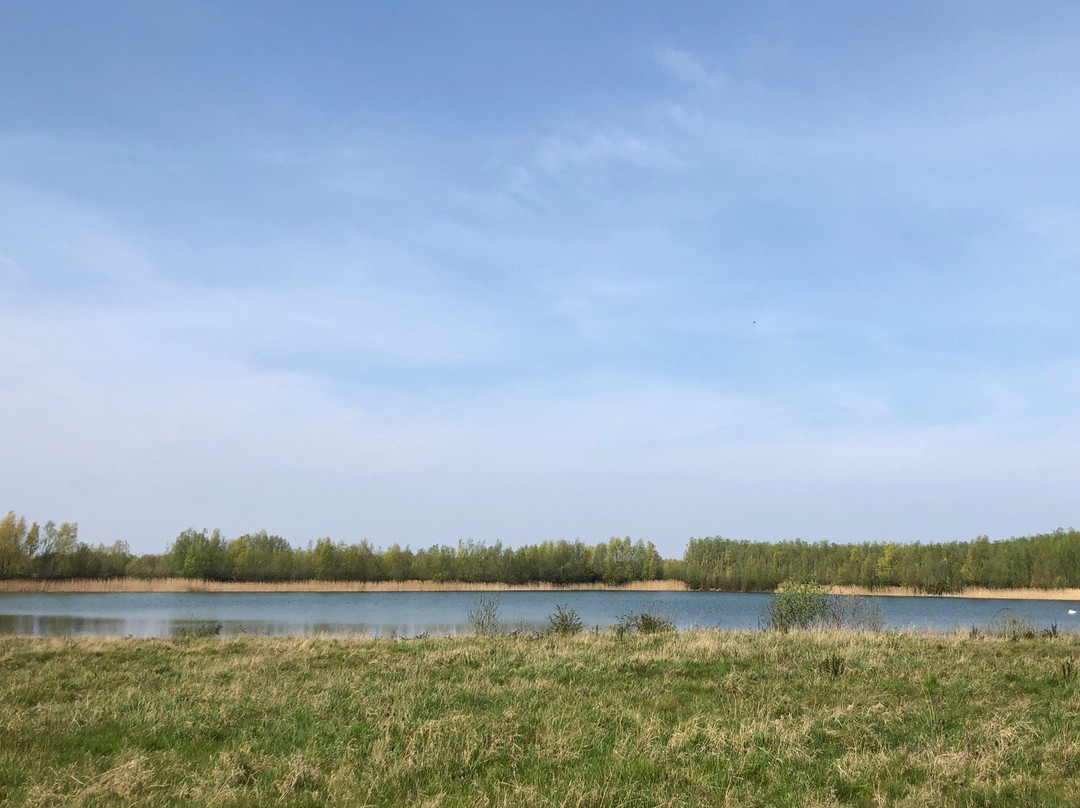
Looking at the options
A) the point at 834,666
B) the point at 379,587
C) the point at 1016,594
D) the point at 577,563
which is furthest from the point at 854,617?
the point at 577,563

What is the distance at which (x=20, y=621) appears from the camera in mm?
36719

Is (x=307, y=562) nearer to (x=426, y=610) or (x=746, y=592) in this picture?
(x=426, y=610)

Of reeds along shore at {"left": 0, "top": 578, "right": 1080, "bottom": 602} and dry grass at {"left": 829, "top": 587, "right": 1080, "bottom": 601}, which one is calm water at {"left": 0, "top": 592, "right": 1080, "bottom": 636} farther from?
dry grass at {"left": 829, "top": 587, "right": 1080, "bottom": 601}

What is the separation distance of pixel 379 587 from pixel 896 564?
71.7 meters

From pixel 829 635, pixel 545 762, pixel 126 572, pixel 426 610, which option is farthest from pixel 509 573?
pixel 545 762

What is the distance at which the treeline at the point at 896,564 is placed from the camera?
87.4 m

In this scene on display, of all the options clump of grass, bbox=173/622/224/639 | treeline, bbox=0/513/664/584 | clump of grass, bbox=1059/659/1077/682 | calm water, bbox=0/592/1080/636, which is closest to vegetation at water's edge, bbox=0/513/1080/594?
treeline, bbox=0/513/664/584

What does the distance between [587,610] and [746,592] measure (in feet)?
190

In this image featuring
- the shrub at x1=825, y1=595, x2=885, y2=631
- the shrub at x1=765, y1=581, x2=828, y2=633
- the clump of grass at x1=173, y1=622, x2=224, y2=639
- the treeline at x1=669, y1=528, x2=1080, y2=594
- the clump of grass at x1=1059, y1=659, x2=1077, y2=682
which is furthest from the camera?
the treeline at x1=669, y1=528, x2=1080, y2=594

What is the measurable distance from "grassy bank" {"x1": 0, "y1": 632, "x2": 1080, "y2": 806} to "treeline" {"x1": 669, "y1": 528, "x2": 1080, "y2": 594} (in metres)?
79.2

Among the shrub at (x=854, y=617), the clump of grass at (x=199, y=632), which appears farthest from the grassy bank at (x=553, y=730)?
the shrub at (x=854, y=617)

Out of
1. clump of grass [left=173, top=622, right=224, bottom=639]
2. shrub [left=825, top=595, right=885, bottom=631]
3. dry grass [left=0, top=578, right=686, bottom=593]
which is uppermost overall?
shrub [left=825, top=595, right=885, bottom=631]

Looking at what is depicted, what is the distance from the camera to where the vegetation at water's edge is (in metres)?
84.3

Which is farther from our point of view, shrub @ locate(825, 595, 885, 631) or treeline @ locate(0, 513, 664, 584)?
treeline @ locate(0, 513, 664, 584)
